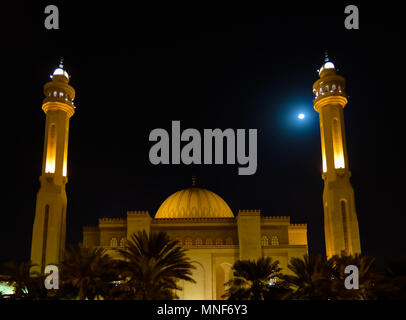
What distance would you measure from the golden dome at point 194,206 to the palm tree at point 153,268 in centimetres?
1512

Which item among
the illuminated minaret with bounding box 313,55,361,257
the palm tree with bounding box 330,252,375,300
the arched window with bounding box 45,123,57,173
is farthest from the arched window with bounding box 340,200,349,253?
the arched window with bounding box 45,123,57,173

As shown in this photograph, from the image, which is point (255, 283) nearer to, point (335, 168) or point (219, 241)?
point (219, 241)

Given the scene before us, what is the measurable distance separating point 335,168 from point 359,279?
12493 millimetres

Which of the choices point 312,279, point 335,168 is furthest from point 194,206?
point 312,279

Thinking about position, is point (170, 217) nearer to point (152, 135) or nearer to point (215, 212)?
point (215, 212)

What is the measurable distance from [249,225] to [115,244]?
9.49 meters

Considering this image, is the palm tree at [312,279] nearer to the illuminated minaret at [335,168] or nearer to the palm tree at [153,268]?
the palm tree at [153,268]

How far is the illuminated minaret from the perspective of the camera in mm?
32469

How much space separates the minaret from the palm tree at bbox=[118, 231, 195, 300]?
11385 millimetres

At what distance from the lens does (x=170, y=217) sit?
3872cm

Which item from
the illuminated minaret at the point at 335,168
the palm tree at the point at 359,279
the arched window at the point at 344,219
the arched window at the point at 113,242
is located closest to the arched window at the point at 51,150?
the arched window at the point at 113,242

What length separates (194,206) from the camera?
128 ft
